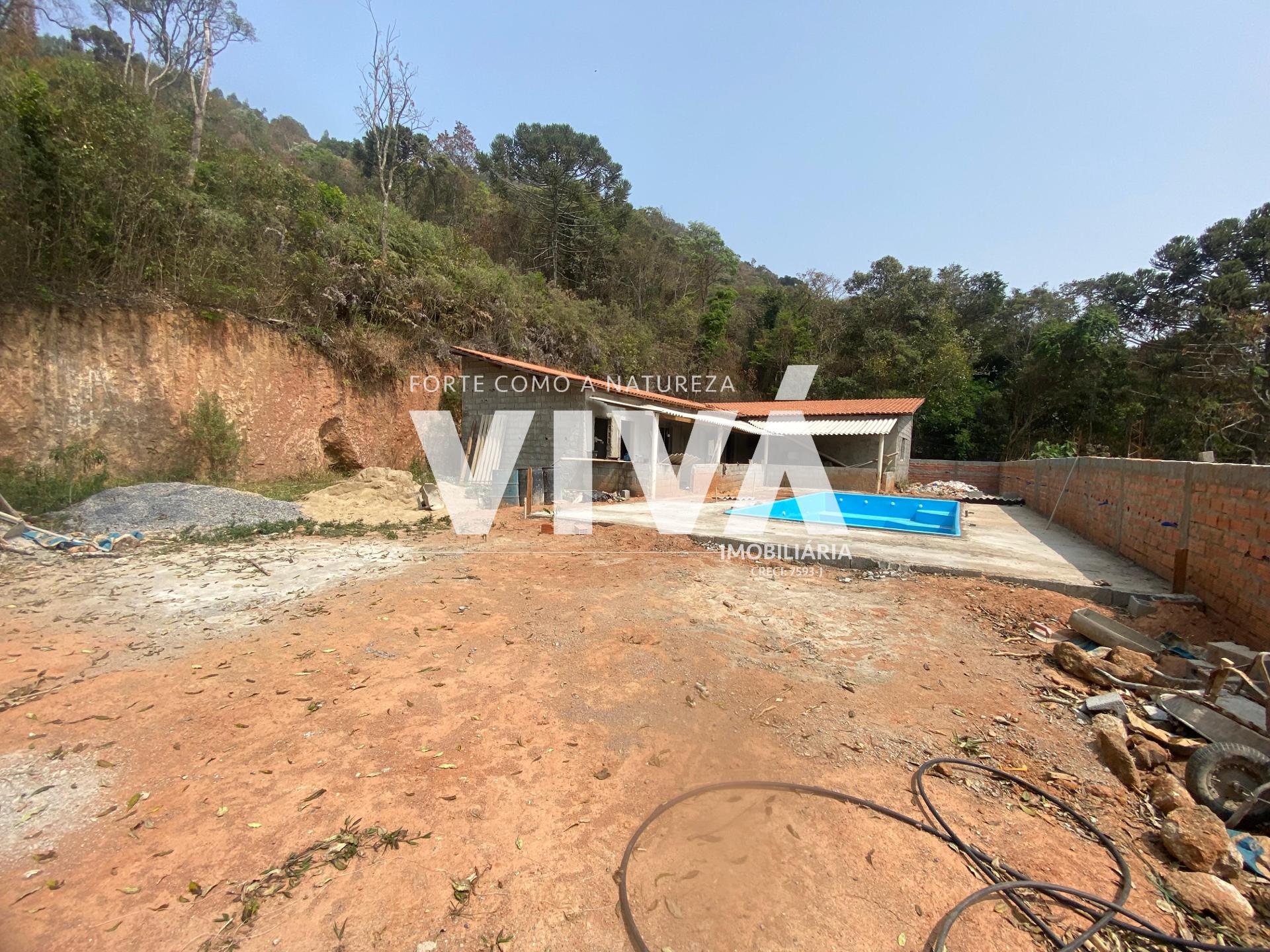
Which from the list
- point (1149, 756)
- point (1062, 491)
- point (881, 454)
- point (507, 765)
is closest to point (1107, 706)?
point (1149, 756)

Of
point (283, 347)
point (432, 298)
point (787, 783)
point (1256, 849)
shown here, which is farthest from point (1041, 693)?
point (432, 298)

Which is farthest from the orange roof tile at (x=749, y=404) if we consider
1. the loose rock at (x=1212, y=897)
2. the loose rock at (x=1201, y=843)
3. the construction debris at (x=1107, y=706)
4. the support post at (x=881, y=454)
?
the loose rock at (x=1212, y=897)

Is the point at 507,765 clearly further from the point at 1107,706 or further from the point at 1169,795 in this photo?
the point at 1107,706

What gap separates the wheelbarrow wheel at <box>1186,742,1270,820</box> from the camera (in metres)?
2.42

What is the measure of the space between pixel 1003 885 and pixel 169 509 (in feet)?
33.5

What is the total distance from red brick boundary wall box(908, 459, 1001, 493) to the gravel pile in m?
19.8

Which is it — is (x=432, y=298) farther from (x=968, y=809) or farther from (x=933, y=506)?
(x=968, y=809)

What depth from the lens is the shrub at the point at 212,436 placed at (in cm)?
1047

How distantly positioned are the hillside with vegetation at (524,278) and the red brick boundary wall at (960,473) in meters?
2.64

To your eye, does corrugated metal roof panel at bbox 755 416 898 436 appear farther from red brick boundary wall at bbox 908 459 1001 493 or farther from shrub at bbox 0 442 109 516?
shrub at bbox 0 442 109 516

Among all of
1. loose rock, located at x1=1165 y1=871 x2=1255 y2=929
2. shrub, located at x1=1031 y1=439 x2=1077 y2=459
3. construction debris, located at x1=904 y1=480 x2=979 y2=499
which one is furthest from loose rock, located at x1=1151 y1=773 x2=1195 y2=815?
shrub, located at x1=1031 y1=439 x2=1077 y2=459

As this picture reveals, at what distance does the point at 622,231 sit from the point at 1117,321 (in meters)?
20.8

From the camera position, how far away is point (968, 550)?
7.42 m

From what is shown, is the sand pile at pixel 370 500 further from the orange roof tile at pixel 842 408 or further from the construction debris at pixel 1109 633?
the orange roof tile at pixel 842 408
